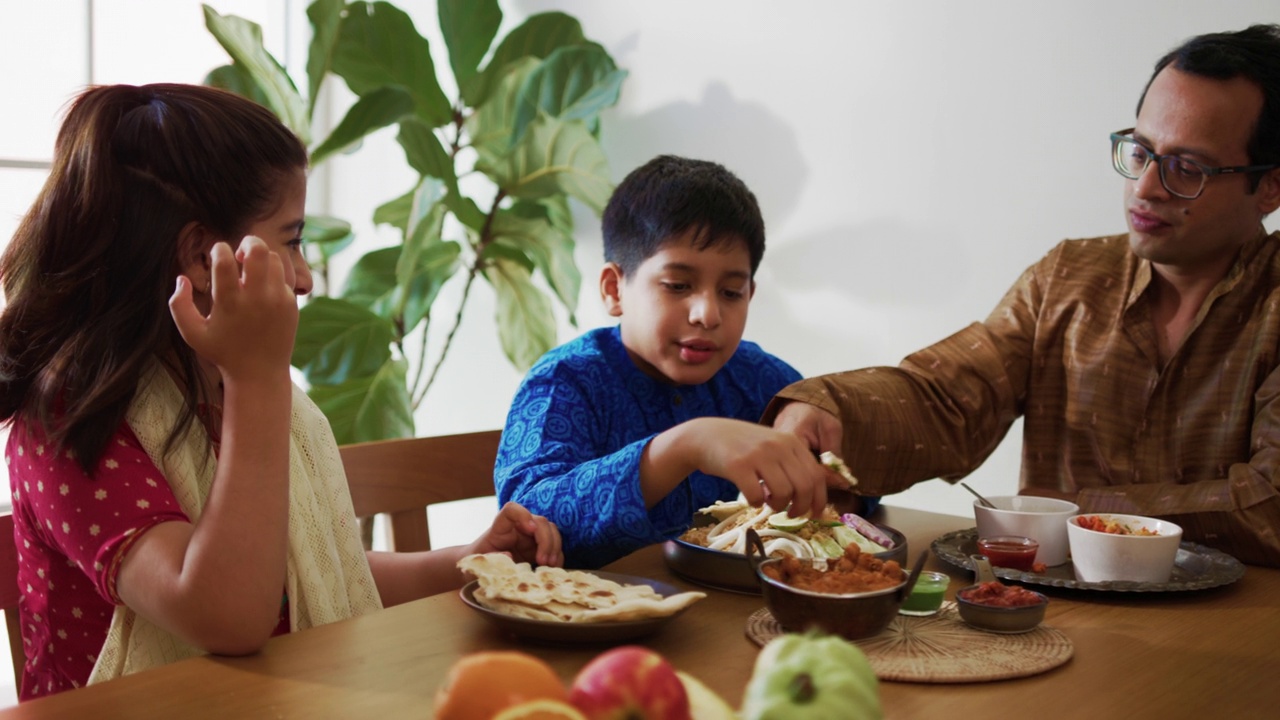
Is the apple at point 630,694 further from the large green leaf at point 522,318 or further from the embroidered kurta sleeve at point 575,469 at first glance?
the large green leaf at point 522,318

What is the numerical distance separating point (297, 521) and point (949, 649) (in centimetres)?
77

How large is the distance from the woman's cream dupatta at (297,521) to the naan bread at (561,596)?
0.96 feet

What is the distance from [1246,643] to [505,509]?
2.64 feet

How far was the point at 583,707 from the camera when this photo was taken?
0.55 metres

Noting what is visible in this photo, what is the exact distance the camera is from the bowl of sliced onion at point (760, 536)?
1.22 metres

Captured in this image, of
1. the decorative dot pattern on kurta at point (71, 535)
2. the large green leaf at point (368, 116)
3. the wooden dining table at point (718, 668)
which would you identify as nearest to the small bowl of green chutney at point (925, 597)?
the wooden dining table at point (718, 668)

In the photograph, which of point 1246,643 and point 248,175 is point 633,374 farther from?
point 1246,643

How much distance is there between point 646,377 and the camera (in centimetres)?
181

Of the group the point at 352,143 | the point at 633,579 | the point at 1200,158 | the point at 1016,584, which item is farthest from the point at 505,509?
the point at 352,143

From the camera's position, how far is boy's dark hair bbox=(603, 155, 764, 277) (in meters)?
1.74

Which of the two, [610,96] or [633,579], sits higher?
[610,96]

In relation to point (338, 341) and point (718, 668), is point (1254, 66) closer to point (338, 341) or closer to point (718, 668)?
point (718, 668)

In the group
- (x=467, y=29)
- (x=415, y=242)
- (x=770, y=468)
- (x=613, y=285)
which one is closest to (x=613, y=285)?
(x=613, y=285)

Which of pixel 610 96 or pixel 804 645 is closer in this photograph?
pixel 804 645
